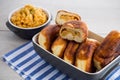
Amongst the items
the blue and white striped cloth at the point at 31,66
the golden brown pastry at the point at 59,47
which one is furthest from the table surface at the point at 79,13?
the golden brown pastry at the point at 59,47

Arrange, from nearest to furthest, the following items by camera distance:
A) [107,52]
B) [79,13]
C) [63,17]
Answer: [107,52] → [63,17] → [79,13]

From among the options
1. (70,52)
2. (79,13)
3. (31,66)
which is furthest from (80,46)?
(79,13)

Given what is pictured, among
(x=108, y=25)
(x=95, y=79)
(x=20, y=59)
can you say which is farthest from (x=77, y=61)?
(x=108, y=25)

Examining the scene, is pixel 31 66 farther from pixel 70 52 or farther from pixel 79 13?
pixel 79 13

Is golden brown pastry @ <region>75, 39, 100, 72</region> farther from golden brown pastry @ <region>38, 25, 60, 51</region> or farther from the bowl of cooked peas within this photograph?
the bowl of cooked peas

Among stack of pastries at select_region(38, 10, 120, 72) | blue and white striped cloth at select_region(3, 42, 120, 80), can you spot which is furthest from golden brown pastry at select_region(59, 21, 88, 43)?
blue and white striped cloth at select_region(3, 42, 120, 80)
